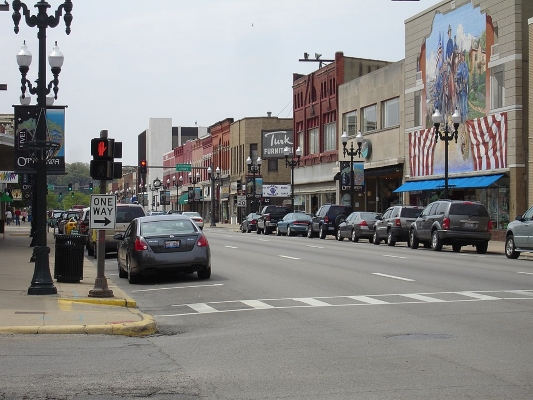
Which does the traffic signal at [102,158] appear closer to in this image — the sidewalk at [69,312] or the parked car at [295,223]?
the sidewalk at [69,312]

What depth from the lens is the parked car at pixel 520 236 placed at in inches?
1062

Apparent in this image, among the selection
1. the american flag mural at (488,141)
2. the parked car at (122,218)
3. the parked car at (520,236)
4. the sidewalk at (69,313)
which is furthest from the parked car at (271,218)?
the sidewalk at (69,313)

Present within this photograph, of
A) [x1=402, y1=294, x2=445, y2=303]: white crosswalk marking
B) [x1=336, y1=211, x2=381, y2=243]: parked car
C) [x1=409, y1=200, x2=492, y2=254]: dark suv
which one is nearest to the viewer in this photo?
[x1=402, y1=294, x2=445, y2=303]: white crosswalk marking

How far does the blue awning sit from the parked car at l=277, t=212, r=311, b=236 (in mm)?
6155

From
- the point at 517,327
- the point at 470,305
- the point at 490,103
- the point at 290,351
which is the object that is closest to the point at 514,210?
the point at 490,103

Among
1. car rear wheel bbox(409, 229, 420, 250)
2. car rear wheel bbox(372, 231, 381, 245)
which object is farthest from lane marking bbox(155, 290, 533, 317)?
car rear wheel bbox(372, 231, 381, 245)

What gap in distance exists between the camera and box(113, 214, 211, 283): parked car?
2005cm

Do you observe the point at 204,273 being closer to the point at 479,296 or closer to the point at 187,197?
the point at 479,296

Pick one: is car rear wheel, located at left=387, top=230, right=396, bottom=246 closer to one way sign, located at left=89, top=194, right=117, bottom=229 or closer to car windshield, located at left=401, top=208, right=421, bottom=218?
car windshield, located at left=401, top=208, right=421, bottom=218

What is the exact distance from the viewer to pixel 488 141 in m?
44.6

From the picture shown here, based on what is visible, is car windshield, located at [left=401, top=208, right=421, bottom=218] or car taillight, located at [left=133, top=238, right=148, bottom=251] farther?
car windshield, located at [left=401, top=208, right=421, bottom=218]

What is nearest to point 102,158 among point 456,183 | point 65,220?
point 456,183

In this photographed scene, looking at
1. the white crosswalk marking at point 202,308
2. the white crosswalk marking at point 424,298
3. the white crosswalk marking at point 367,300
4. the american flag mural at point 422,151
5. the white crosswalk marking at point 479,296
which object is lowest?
the white crosswalk marking at point 202,308

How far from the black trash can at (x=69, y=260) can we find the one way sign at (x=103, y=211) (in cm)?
326
